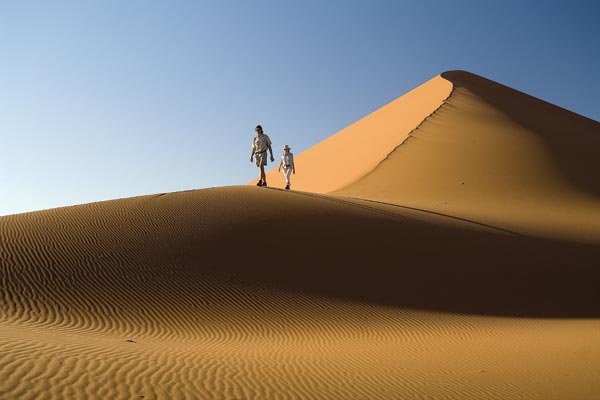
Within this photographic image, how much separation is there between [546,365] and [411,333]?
9.27 ft

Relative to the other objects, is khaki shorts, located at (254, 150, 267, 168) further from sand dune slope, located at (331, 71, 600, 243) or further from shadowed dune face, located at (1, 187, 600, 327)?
sand dune slope, located at (331, 71, 600, 243)

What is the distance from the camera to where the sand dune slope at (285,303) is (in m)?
6.53

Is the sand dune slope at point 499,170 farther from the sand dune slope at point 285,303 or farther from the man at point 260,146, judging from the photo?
the man at point 260,146

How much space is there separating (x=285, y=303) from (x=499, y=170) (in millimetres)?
20894

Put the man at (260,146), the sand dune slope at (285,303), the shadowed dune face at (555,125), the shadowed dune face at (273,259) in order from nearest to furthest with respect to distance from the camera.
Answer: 1. the sand dune slope at (285,303)
2. the shadowed dune face at (273,259)
3. the man at (260,146)
4. the shadowed dune face at (555,125)

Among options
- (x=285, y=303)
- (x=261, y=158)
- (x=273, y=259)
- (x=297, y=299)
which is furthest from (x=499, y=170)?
(x=285, y=303)

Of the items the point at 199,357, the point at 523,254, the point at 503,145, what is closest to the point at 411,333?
the point at 199,357

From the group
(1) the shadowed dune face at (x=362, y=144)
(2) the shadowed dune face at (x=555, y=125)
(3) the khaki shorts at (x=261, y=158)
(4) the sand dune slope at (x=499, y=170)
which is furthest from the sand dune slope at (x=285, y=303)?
(1) the shadowed dune face at (x=362, y=144)

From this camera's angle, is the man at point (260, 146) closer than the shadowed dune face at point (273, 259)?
No

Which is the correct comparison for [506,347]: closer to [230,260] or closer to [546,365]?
[546,365]

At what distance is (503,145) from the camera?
105 ft

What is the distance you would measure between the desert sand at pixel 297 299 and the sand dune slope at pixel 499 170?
0.39 meters

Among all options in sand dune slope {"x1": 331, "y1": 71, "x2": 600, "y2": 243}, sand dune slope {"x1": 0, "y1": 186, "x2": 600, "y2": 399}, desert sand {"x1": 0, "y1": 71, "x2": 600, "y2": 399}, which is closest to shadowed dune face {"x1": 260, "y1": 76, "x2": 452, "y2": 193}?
sand dune slope {"x1": 331, "y1": 71, "x2": 600, "y2": 243}

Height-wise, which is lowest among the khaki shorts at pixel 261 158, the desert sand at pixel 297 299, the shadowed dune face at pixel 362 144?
the desert sand at pixel 297 299
